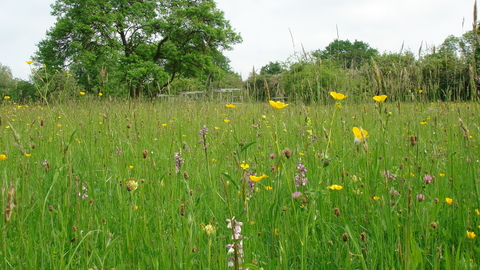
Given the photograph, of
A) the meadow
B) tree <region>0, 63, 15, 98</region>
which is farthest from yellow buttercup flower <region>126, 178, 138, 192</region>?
tree <region>0, 63, 15, 98</region>

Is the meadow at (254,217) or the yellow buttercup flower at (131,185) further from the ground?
the yellow buttercup flower at (131,185)

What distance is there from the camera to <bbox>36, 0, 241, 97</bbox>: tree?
19719 millimetres

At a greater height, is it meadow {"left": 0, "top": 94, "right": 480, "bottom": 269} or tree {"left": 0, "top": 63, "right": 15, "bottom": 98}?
tree {"left": 0, "top": 63, "right": 15, "bottom": 98}

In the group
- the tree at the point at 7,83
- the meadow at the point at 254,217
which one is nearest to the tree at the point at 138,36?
the tree at the point at 7,83

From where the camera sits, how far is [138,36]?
22.1 metres

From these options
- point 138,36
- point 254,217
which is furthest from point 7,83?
point 254,217

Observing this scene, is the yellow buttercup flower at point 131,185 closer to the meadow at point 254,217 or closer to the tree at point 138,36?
the meadow at point 254,217

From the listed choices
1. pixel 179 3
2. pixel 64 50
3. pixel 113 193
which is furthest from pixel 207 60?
pixel 113 193

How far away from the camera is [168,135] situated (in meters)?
3.30

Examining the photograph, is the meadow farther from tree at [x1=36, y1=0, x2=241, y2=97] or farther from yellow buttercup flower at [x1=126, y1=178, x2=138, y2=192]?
tree at [x1=36, y1=0, x2=241, y2=97]

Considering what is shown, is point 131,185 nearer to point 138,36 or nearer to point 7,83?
point 138,36

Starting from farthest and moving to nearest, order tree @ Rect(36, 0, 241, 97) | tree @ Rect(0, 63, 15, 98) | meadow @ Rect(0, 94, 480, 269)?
1. tree @ Rect(36, 0, 241, 97)
2. tree @ Rect(0, 63, 15, 98)
3. meadow @ Rect(0, 94, 480, 269)

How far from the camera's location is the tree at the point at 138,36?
64.7ft

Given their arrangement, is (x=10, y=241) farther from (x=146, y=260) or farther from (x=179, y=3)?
(x=179, y=3)
